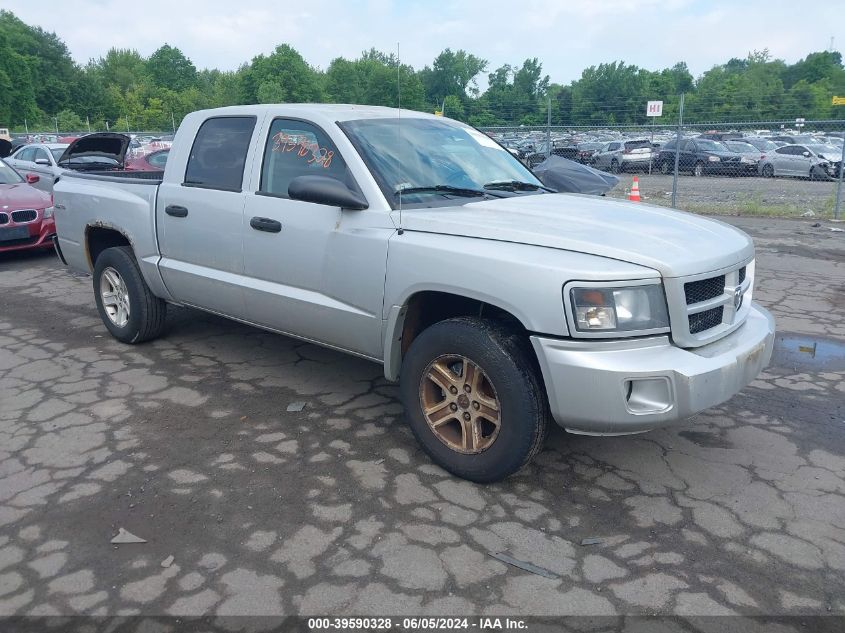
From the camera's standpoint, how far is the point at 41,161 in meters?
13.4

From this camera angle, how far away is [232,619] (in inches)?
101

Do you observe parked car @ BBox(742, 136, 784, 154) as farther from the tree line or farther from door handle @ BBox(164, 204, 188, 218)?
door handle @ BBox(164, 204, 188, 218)

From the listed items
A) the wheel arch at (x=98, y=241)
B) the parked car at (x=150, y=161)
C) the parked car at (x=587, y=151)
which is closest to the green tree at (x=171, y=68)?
the parked car at (x=587, y=151)

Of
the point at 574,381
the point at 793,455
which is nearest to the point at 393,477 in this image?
the point at 574,381

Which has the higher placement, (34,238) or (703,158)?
(703,158)

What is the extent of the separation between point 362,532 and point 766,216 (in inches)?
534

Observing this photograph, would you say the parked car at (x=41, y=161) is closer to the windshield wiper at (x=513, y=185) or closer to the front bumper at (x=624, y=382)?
the windshield wiper at (x=513, y=185)

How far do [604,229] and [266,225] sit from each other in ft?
6.61

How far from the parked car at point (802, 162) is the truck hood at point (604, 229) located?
21.1 meters

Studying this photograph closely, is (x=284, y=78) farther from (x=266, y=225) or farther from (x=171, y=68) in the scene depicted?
(x=266, y=225)

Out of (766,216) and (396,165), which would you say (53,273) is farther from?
(766,216)

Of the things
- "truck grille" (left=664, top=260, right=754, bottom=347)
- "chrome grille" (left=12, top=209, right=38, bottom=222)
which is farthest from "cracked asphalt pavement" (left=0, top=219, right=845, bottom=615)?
"chrome grille" (left=12, top=209, right=38, bottom=222)

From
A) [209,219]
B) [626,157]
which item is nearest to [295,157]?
[209,219]

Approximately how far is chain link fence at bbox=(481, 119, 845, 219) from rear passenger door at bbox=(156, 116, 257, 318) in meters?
12.1
